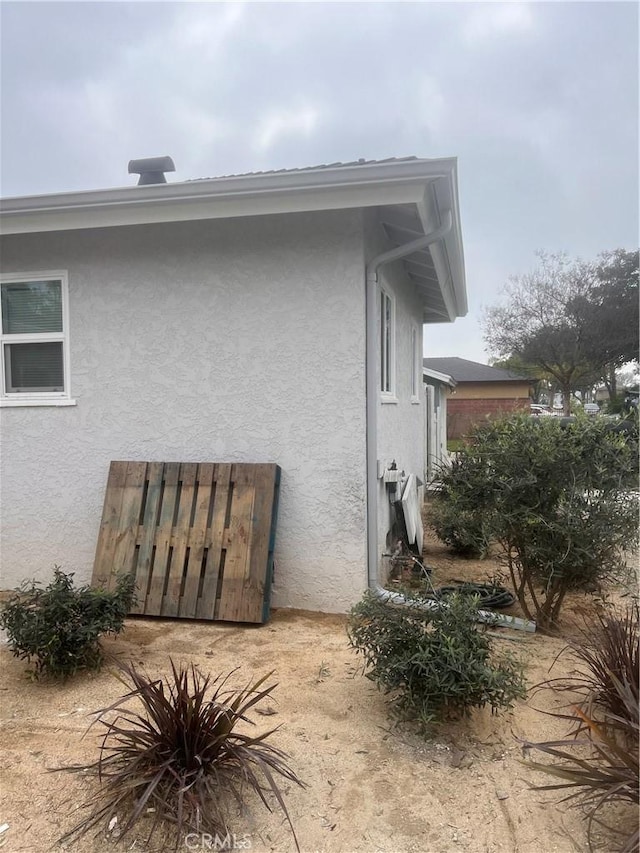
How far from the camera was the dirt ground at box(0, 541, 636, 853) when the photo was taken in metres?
2.22

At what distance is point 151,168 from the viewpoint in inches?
227

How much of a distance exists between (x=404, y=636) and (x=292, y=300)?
115 inches

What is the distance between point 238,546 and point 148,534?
32.8 inches

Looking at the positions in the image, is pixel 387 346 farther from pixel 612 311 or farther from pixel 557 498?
pixel 612 311

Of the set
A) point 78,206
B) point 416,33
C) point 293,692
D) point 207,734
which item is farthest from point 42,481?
point 416,33

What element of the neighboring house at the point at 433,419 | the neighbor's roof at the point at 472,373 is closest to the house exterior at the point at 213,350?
the neighboring house at the point at 433,419

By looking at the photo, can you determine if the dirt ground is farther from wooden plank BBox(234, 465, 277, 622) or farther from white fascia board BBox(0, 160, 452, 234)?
white fascia board BBox(0, 160, 452, 234)

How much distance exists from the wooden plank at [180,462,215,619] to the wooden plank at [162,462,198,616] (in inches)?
1.9

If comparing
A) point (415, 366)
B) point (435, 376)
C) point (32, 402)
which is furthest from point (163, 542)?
point (435, 376)

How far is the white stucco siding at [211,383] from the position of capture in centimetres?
481

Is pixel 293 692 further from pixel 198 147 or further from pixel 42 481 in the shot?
pixel 198 147

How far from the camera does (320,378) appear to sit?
484 cm

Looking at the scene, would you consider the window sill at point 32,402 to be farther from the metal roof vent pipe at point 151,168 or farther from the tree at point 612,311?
the tree at point 612,311

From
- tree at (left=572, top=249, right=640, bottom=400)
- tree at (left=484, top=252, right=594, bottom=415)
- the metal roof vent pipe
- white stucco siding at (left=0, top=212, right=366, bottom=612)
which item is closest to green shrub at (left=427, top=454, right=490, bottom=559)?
white stucco siding at (left=0, top=212, right=366, bottom=612)
